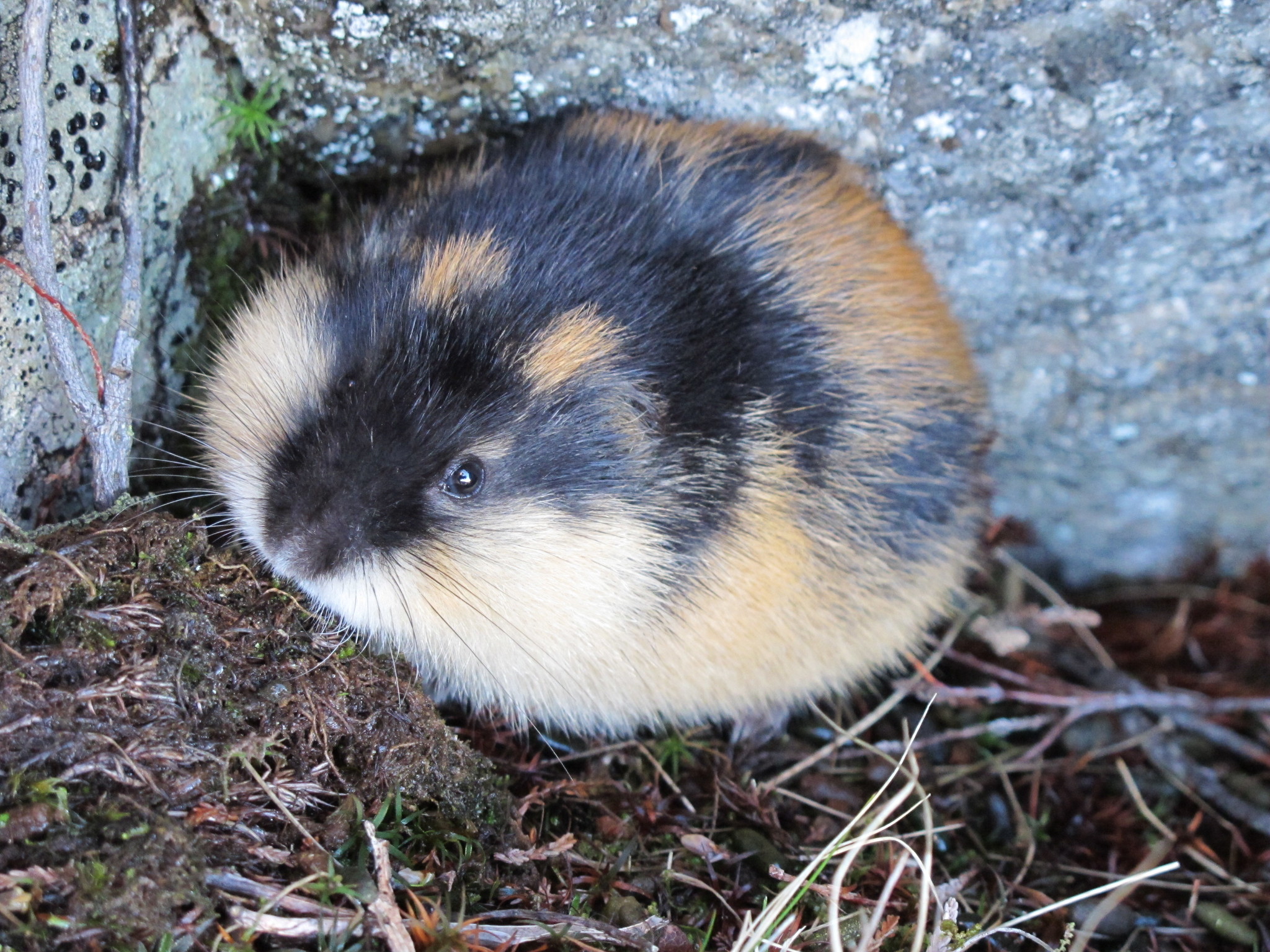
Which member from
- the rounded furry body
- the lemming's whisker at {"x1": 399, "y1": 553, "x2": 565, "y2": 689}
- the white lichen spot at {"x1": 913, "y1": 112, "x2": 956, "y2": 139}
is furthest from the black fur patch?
the white lichen spot at {"x1": 913, "y1": 112, "x2": 956, "y2": 139}

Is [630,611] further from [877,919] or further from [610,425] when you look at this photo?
[877,919]

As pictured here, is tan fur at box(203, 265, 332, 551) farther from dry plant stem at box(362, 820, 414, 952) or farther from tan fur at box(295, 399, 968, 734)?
dry plant stem at box(362, 820, 414, 952)

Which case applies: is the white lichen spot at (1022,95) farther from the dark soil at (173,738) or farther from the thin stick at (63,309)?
the thin stick at (63,309)

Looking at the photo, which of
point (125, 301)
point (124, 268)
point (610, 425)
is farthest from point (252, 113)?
point (610, 425)

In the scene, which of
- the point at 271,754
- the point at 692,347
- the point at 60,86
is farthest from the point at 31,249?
the point at 692,347

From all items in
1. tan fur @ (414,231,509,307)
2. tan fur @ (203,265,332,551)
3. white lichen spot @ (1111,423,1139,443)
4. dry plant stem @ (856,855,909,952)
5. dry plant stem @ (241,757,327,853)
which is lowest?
dry plant stem @ (856,855,909,952)

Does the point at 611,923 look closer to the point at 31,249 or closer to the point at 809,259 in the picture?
the point at 809,259

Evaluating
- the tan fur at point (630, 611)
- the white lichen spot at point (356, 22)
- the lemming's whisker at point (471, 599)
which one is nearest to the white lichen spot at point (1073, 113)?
the tan fur at point (630, 611)
